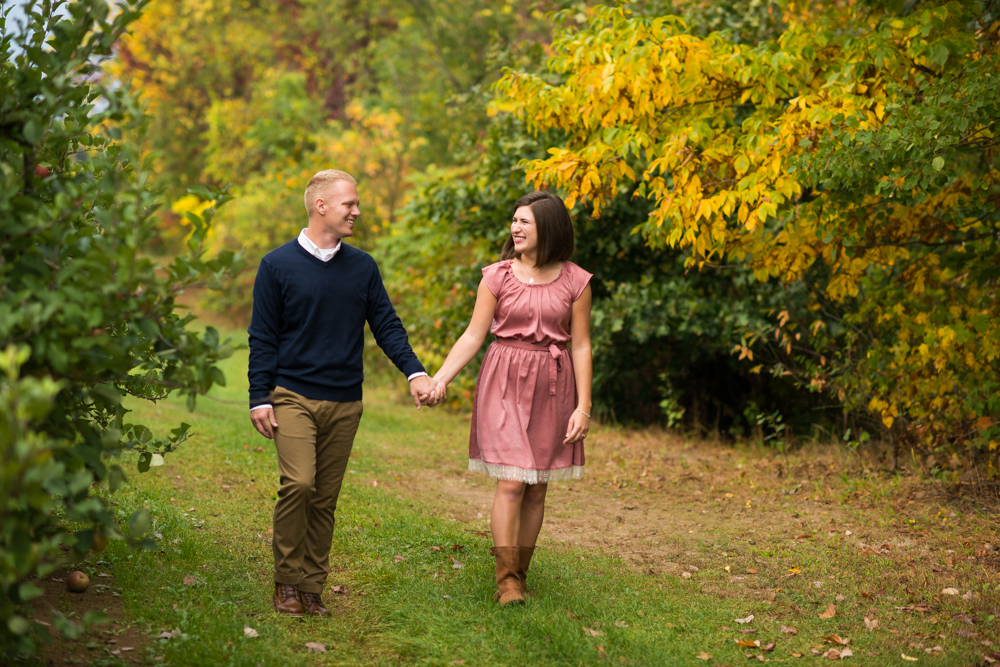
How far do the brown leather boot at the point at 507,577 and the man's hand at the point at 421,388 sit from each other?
0.81 m

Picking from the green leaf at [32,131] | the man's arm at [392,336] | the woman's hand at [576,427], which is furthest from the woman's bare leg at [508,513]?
the green leaf at [32,131]

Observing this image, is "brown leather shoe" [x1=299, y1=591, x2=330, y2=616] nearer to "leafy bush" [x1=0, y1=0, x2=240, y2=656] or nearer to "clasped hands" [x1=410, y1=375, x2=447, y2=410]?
"clasped hands" [x1=410, y1=375, x2=447, y2=410]

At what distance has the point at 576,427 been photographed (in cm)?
413

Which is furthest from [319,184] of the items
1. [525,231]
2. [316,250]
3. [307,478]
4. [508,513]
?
[508,513]

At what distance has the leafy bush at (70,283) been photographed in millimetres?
2473

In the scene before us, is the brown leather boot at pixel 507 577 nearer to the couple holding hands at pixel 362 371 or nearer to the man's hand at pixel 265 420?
the couple holding hands at pixel 362 371

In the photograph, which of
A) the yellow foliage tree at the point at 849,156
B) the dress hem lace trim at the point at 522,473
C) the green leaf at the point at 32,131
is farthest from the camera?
the yellow foliage tree at the point at 849,156

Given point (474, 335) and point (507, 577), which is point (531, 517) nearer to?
point (507, 577)

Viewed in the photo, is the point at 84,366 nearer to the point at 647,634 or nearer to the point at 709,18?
the point at 647,634

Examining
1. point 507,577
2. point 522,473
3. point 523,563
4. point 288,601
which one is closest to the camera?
point 288,601

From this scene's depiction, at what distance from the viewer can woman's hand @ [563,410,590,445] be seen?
4121 mm

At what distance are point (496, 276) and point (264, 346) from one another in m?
1.20

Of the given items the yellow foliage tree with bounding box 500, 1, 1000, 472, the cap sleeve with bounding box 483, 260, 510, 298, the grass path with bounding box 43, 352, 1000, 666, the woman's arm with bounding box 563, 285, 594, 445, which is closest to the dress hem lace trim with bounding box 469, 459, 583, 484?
the woman's arm with bounding box 563, 285, 594, 445

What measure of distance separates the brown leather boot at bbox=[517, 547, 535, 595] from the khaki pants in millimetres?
935
